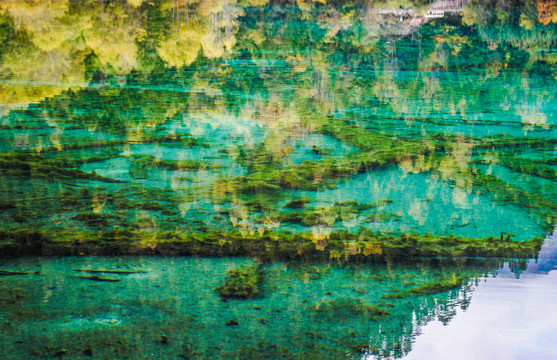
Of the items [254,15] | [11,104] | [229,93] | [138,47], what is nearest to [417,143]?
[229,93]

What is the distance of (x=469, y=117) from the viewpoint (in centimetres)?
494

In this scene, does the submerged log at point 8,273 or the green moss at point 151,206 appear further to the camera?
the green moss at point 151,206

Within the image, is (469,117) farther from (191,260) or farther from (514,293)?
(191,260)

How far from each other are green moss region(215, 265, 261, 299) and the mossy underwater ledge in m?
0.13

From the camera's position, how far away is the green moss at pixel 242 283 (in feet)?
6.81

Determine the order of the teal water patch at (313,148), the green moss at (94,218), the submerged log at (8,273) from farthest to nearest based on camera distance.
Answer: the teal water patch at (313,148)
the green moss at (94,218)
the submerged log at (8,273)

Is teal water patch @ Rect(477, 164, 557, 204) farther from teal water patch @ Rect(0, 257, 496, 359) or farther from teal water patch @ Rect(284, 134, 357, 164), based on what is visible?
teal water patch @ Rect(0, 257, 496, 359)

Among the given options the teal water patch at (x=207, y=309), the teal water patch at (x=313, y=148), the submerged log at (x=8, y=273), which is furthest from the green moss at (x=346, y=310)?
the teal water patch at (x=313, y=148)

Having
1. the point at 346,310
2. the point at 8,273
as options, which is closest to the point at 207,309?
the point at 346,310

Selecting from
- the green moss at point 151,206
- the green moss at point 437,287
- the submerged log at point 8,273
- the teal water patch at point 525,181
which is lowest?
→ the green moss at point 437,287

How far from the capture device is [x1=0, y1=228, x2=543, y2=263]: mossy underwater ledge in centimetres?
240

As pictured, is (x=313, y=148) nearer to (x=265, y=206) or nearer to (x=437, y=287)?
(x=265, y=206)

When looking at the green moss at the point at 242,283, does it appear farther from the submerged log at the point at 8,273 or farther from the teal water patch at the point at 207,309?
the submerged log at the point at 8,273

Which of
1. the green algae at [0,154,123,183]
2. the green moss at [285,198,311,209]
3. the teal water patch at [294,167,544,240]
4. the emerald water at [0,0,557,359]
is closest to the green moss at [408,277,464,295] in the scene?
the emerald water at [0,0,557,359]
